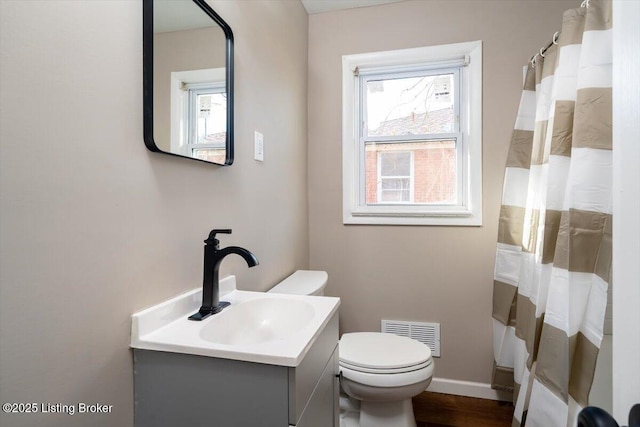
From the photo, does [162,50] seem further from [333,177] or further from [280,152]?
[333,177]

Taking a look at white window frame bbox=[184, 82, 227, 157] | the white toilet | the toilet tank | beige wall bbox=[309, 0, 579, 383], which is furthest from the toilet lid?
white window frame bbox=[184, 82, 227, 157]

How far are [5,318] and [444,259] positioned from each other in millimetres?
1979

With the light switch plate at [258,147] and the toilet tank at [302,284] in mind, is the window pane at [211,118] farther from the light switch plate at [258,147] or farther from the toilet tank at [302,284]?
the toilet tank at [302,284]

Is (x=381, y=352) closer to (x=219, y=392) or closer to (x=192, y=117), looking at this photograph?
(x=219, y=392)

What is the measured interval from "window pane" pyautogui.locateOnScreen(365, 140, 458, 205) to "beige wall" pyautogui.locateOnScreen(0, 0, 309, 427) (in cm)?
133

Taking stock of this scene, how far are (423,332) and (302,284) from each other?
93 centimetres

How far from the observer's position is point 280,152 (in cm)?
175

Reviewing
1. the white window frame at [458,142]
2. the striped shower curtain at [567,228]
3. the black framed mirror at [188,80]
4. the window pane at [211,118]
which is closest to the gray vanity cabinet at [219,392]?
the black framed mirror at [188,80]

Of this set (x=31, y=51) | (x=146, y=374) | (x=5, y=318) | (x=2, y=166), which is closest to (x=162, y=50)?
(x=31, y=51)

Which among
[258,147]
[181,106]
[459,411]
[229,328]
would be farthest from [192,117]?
[459,411]

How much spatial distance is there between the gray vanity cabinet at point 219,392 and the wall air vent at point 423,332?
1346 millimetres

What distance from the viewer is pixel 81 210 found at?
675 millimetres

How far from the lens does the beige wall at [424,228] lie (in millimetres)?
1896

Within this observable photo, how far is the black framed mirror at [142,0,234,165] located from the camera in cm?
85
